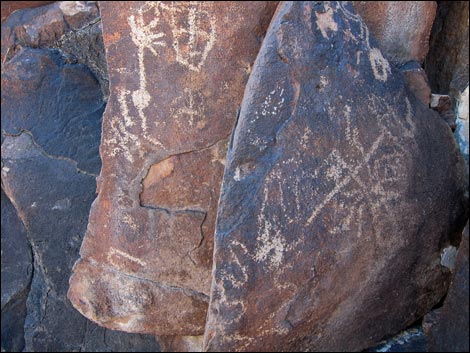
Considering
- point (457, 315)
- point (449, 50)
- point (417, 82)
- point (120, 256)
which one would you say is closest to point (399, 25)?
point (417, 82)

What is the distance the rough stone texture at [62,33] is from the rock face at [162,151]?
24.0 inches

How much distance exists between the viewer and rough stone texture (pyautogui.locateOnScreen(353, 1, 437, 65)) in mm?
1379

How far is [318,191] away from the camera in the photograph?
1226mm

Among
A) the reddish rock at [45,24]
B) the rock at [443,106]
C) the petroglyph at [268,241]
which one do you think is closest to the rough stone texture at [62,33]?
the reddish rock at [45,24]

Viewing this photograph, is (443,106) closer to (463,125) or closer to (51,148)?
(463,125)

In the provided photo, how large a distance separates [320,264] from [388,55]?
554 millimetres

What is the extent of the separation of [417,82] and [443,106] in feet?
0.35

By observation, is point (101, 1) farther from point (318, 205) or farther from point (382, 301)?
point (382, 301)

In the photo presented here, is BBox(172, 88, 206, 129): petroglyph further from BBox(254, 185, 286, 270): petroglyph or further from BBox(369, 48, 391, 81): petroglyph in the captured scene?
BBox(369, 48, 391, 81): petroglyph

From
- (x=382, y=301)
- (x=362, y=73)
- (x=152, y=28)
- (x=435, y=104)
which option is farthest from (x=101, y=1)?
(x=382, y=301)

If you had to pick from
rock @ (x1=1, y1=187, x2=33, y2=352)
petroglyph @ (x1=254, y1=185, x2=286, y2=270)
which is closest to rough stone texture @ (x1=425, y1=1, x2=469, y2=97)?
petroglyph @ (x1=254, y1=185, x2=286, y2=270)

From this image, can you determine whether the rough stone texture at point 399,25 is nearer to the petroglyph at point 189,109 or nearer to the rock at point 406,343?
the petroglyph at point 189,109

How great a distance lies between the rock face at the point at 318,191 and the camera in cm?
120

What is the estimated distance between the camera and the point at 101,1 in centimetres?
130
